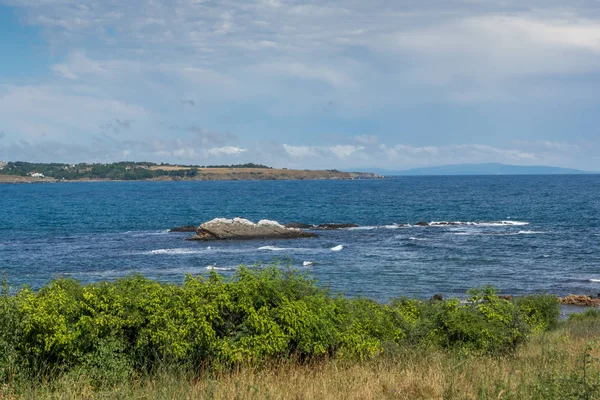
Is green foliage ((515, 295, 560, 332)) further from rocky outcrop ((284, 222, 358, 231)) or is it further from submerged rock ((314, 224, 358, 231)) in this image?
submerged rock ((314, 224, 358, 231))

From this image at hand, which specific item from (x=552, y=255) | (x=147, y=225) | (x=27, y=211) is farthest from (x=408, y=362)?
(x=27, y=211)

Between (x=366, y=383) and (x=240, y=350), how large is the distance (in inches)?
128

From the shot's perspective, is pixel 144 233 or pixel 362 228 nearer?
pixel 144 233

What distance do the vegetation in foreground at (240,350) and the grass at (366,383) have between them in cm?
4

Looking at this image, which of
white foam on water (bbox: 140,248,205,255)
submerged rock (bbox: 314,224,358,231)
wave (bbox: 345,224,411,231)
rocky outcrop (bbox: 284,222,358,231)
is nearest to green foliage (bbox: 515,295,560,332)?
white foam on water (bbox: 140,248,205,255)

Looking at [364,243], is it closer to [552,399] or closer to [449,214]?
[449,214]

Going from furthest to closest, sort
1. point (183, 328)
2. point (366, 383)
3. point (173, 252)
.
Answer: point (173, 252) → point (183, 328) → point (366, 383)

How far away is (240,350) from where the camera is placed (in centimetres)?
1191

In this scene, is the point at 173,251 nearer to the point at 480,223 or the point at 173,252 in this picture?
the point at 173,252

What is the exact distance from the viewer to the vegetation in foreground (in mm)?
9500

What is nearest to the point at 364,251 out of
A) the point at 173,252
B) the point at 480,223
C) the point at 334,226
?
the point at 173,252

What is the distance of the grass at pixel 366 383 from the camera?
871 cm

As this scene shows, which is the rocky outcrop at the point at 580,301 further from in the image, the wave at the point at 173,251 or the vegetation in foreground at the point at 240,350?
the wave at the point at 173,251

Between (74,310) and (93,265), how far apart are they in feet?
124
